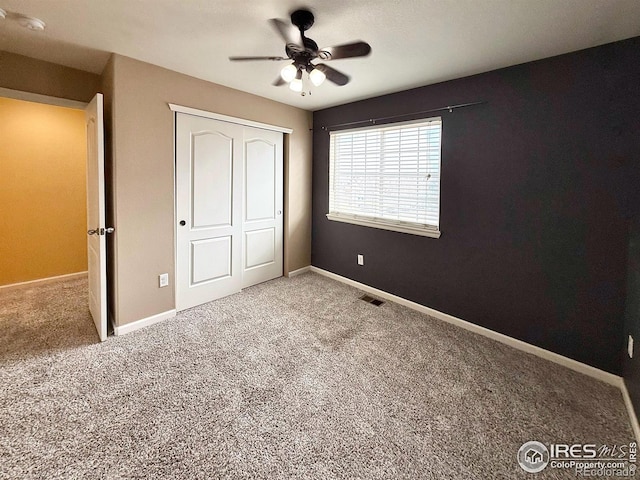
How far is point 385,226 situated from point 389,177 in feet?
1.92

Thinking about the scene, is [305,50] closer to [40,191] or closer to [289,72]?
[289,72]

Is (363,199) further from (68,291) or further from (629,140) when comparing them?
(68,291)

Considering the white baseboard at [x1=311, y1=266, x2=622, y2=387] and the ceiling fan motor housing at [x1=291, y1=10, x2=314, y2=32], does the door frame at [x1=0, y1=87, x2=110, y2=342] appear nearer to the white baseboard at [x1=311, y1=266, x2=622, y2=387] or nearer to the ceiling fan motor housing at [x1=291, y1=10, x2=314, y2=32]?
the ceiling fan motor housing at [x1=291, y1=10, x2=314, y2=32]

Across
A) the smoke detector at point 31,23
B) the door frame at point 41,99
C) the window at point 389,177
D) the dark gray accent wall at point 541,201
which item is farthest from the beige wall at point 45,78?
the dark gray accent wall at point 541,201

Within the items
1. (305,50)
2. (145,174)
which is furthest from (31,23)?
(305,50)

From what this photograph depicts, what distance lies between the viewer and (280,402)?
1.92 meters

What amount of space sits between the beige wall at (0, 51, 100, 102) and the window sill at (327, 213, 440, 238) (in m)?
3.05

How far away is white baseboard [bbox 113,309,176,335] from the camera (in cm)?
273

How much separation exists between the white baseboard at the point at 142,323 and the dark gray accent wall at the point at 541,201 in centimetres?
266

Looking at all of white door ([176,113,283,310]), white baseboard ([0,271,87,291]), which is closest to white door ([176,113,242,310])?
white door ([176,113,283,310])

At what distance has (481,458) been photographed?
1551 mm

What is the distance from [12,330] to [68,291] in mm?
1067

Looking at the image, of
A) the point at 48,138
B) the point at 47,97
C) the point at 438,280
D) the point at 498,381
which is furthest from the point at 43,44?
the point at 498,381

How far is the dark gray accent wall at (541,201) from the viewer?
7.09ft
